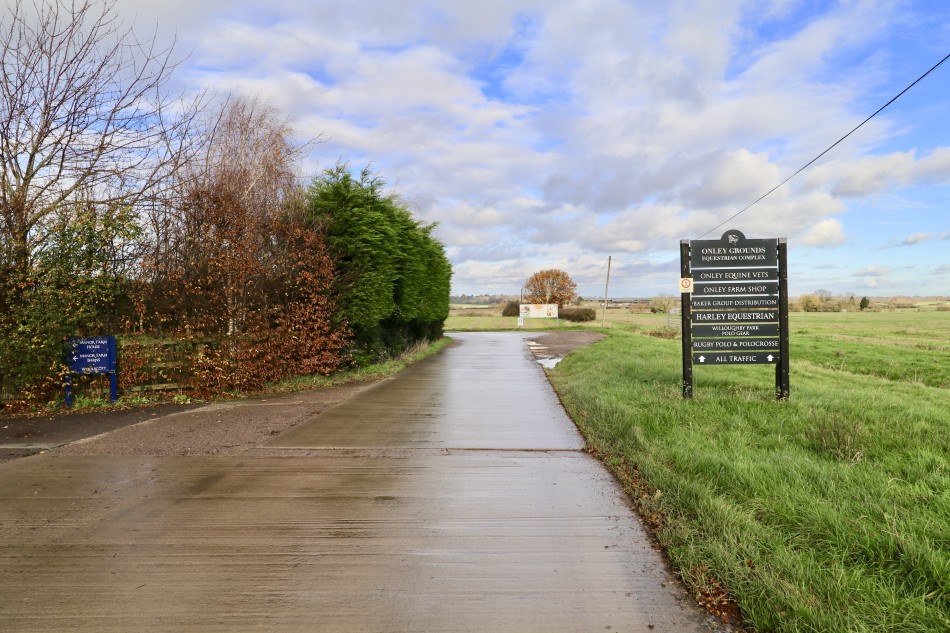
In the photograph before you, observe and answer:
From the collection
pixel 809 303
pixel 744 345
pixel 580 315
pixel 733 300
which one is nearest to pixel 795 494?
pixel 744 345

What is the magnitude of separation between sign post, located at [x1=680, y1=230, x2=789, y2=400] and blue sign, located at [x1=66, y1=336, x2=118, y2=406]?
9116 millimetres

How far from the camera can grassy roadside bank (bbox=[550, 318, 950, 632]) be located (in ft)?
9.31

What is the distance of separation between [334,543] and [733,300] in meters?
6.99

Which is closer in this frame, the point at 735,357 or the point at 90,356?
the point at 735,357

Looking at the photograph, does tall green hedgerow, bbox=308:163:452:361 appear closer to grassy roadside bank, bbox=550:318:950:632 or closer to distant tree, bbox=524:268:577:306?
grassy roadside bank, bbox=550:318:950:632

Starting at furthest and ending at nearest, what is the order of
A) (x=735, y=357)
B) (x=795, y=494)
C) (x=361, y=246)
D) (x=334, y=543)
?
(x=361, y=246) → (x=735, y=357) → (x=795, y=494) → (x=334, y=543)

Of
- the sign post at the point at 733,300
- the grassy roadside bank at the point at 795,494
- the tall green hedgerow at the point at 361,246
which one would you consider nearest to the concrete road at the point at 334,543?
the grassy roadside bank at the point at 795,494

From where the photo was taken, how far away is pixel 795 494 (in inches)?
165

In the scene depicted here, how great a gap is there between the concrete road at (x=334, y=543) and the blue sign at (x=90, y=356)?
10.1ft

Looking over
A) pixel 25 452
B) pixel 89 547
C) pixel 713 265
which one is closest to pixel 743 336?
pixel 713 265

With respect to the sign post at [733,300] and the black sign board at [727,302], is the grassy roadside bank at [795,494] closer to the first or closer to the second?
the sign post at [733,300]

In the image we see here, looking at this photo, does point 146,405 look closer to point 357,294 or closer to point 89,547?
point 357,294

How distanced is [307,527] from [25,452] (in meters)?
4.45

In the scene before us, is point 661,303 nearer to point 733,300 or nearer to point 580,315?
point 580,315
